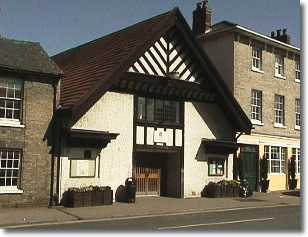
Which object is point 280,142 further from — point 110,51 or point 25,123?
point 25,123

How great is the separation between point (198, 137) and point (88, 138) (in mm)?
6629

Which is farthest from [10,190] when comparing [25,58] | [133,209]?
[25,58]

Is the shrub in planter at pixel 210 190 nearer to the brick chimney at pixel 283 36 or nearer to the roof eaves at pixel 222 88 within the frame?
Answer: the roof eaves at pixel 222 88

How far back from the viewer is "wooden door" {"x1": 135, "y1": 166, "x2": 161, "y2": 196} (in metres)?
22.5

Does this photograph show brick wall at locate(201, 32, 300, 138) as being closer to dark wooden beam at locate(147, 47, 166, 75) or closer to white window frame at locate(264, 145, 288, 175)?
white window frame at locate(264, 145, 288, 175)

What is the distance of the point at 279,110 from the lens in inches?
1192

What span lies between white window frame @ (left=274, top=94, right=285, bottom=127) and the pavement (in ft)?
24.4

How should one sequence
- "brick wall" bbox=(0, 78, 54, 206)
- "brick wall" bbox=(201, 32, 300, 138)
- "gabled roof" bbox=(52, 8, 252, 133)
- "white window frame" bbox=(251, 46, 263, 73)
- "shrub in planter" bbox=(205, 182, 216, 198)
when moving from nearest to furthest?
"brick wall" bbox=(0, 78, 54, 206) → "gabled roof" bbox=(52, 8, 252, 133) → "shrub in planter" bbox=(205, 182, 216, 198) → "brick wall" bbox=(201, 32, 300, 138) → "white window frame" bbox=(251, 46, 263, 73)

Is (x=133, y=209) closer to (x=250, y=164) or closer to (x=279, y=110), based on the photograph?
(x=250, y=164)

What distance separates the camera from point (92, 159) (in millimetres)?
20109

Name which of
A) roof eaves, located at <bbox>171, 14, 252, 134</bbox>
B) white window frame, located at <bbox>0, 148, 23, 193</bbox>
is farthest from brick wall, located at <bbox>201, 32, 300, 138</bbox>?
white window frame, located at <bbox>0, 148, 23, 193</bbox>

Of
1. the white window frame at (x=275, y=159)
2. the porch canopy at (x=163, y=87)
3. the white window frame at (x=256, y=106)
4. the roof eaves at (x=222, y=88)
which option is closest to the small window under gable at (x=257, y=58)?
the white window frame at (x=256, y=106)

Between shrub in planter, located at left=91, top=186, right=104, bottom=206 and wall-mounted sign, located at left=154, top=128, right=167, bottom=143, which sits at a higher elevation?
wall-mounted sign, located at left=154, top=128, right=167, bottom=143

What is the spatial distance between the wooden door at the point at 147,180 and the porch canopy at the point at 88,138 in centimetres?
311
